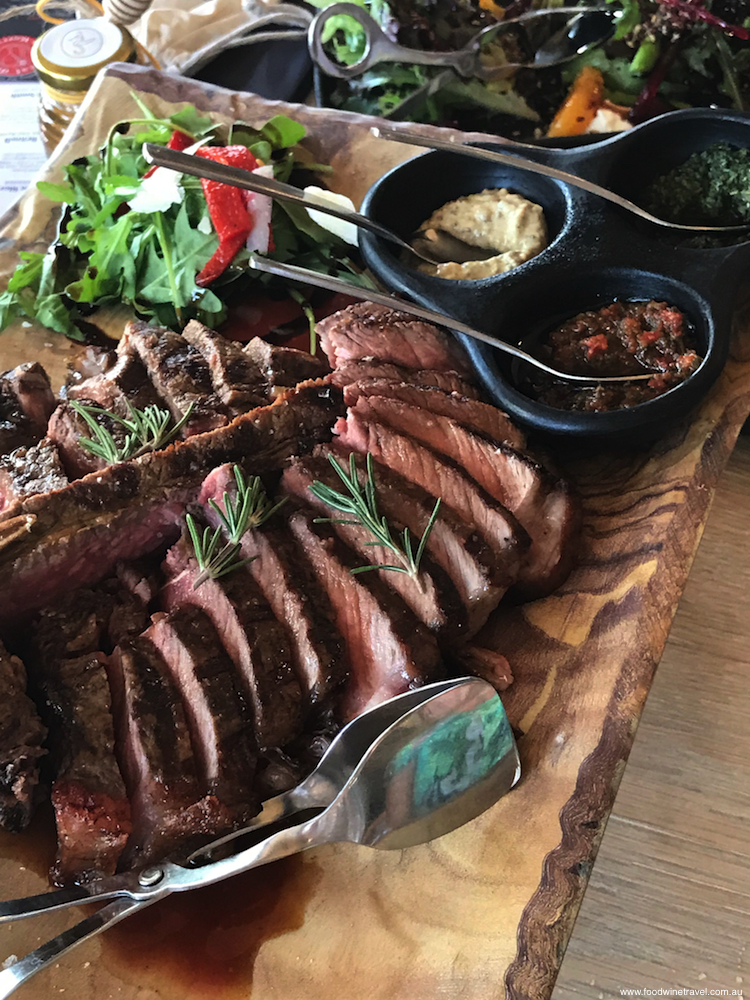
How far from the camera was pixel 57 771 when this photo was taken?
75.1 inches

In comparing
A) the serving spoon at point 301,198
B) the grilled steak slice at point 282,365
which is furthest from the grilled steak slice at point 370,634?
the serving spoon at point 301,198

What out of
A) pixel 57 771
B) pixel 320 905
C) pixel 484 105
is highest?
pixel 484 105

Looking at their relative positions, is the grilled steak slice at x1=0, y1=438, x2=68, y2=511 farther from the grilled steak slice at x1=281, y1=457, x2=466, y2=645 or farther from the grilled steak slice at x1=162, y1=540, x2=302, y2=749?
the grilled steak slice at x1=281, y1=457, x2=466, y2=645

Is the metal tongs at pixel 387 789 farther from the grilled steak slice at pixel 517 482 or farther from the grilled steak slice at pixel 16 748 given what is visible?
the grilled steak slice at pixel 517 482

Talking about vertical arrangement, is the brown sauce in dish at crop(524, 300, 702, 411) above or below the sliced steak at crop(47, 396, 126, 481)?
below

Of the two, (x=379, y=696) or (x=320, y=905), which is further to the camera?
(x=379, y=696)

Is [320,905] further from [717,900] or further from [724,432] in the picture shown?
[724,432]

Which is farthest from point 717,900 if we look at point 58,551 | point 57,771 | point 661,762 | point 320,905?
point 58,551

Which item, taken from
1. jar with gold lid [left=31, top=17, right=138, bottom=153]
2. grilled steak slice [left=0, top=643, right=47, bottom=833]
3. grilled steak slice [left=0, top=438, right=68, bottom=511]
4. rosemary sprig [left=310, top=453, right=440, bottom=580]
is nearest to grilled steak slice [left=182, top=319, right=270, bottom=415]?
rosemary sprig [left=310, top=453, right=440, bottom=580]

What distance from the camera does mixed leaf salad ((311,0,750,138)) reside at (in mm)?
3738

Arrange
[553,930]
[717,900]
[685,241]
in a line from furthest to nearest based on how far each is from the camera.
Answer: [685,241] < [717,900] < [553,930]

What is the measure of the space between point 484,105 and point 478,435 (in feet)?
7.89

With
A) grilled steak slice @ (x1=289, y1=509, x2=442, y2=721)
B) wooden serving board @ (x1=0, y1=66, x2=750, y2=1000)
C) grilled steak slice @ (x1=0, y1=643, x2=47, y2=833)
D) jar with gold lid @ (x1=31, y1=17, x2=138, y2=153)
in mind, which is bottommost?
wooden serving board @ (x1=0, y1=66, x2=750, y2=1000)

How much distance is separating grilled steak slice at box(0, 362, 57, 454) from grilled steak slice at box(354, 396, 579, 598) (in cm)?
109
